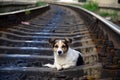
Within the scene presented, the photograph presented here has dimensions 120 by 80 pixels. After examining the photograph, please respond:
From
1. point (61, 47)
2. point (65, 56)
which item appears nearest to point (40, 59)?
point (65, 56)

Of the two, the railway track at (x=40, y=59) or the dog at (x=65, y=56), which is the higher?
the dog at (x=65, y=56)

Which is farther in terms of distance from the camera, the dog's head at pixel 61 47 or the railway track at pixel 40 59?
the dog's head at pixel 61 47

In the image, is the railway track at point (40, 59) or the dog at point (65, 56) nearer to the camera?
the railway track at point (40, 59)

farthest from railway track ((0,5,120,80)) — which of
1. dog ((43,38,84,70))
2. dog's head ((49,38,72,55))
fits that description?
dog's head ((49,38,72,55))

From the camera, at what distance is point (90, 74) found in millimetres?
4367

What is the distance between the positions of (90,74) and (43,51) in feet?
6.24

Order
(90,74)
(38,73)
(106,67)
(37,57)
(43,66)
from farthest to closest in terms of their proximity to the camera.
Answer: (37,57) → (43,66) → (38,73) → (90,74) → (106,67)

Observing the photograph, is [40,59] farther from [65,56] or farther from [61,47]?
[61,47]

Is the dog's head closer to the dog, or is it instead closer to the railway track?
the dog

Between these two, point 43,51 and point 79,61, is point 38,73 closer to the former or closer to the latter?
point 79,61

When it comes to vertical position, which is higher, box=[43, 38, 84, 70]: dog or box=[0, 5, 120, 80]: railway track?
box=[43, 38, 84, 70]: dog

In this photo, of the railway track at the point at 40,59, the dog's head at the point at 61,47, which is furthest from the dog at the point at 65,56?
the railway track at the point at 40,59

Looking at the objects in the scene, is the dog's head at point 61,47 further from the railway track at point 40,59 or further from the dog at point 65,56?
the railway track at point 40,59

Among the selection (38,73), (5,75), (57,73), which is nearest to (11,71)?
(5,75)
